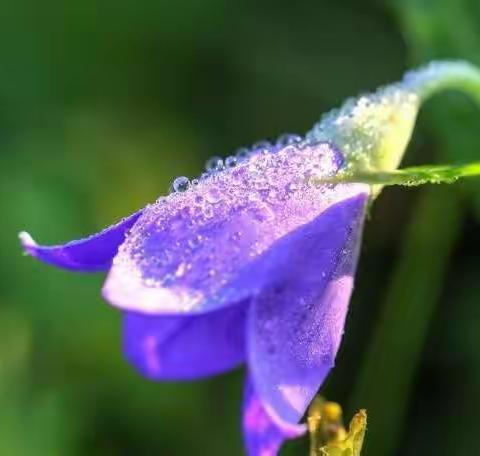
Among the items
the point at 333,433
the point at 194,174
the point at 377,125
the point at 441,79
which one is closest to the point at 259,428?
the point at 333,433

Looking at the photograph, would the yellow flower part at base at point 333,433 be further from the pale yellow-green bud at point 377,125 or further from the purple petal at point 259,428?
the pale yellow-green bud at point 377,125

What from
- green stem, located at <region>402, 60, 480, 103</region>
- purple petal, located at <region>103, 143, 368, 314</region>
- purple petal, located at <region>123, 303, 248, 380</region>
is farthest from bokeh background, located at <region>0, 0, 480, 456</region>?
purple petal, located at <region>103, 143, 368, 314</region>

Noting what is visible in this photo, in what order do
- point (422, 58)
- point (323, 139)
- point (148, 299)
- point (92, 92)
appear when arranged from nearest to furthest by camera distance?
point (148, 299) → point (323, 139) → point (422, 58) → point (92, 92)

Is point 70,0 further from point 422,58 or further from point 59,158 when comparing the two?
point 422,58

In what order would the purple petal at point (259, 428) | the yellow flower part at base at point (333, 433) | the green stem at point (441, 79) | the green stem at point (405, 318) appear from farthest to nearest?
1. the green stem at point (405, 318)
2. the green stem at point (441, 79)
3. the yellow flower part at base at point (333, 433)
4. the purple petal at point (259, 428)

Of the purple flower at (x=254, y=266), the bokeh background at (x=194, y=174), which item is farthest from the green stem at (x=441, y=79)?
the bokeh background at (x=194, y=174)

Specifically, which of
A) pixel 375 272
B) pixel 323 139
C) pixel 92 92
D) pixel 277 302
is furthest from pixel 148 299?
pixel 92 92
